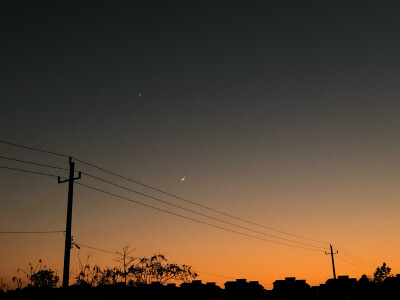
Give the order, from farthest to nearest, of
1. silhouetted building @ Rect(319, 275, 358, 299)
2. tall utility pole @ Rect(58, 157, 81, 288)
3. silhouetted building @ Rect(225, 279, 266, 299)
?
silhouetted building @ Rect(319, 275, 358, 299), silhouetted building @ Rect(225, 279, 266, 299), tall utility pole @ Rect(58, 157, 81, 288)

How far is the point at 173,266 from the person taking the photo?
3014 inches

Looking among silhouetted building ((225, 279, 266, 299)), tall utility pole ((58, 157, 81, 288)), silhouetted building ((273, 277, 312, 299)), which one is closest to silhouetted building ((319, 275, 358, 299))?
silhouetted building ((273, 277, 312, 299))

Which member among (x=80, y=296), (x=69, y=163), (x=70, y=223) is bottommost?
(x=80, y=296)

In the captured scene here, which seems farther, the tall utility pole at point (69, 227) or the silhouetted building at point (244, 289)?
the silhouetted building at point (244, 289)

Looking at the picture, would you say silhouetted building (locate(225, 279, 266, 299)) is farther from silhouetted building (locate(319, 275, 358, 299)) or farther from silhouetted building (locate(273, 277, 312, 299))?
silhouetted building (locate(319, 275, 358, 299))

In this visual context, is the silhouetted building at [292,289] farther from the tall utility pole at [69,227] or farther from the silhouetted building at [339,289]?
the tall utility pole at [69,227]

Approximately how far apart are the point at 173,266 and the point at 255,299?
1486 inches

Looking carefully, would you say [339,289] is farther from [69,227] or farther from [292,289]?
[69,227]

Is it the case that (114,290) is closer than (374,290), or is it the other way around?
(114,290)

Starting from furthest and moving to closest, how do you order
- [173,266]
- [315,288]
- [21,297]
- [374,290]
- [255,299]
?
1. [173,266]
2. [374,290]
3. [315,288]
4. [255,299]
5. [21,297]

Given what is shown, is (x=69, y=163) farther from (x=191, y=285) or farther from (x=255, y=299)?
(x=255, y=299)

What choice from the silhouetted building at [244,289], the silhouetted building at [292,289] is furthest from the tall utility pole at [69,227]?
the silhouetted building at [292,289]

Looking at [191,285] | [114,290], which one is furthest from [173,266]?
[114,290]

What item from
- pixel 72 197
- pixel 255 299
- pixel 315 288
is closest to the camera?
pixel 72 197
